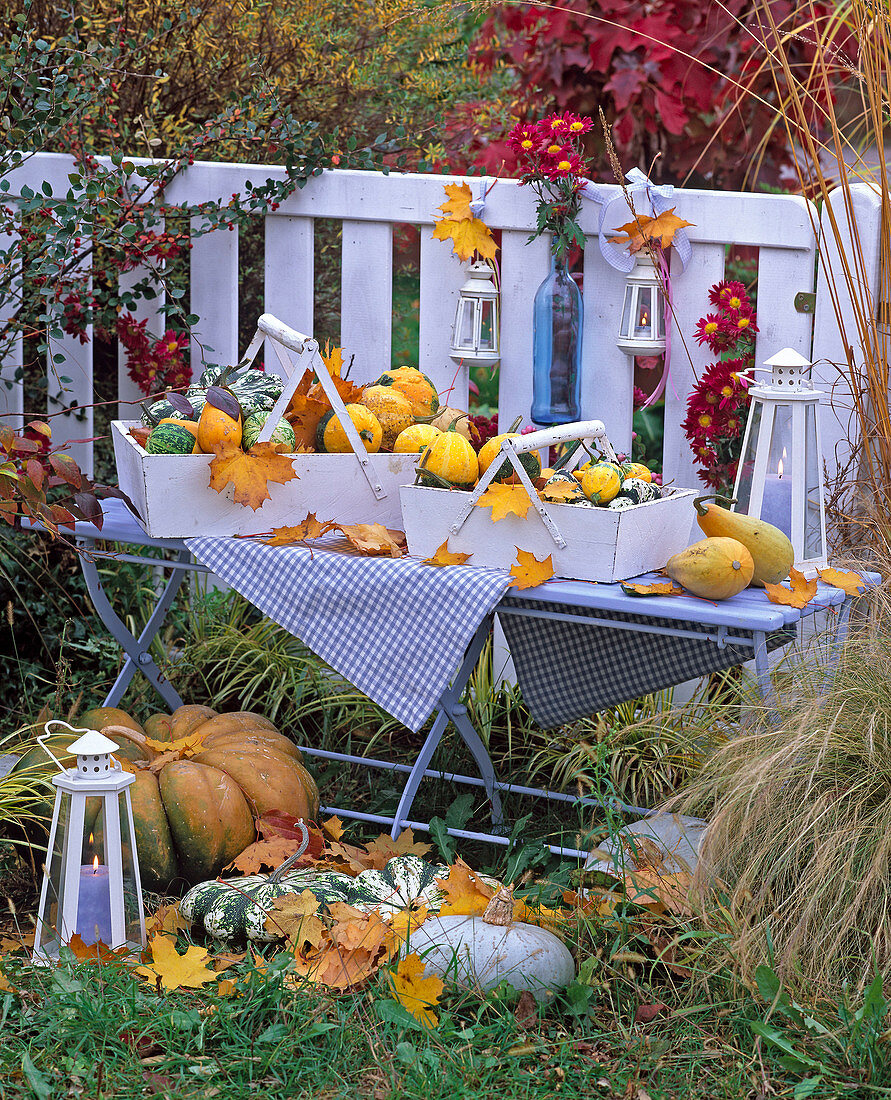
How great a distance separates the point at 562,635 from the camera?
3.04m

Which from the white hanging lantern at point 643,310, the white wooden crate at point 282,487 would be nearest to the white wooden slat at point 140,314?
the white wooden crate at point 282,487

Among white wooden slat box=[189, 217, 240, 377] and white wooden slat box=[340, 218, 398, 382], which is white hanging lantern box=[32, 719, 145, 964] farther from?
white wooden slat box=[189, 217, 240, 377]

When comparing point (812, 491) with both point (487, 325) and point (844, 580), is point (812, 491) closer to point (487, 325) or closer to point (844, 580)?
Result: point (844, 580)

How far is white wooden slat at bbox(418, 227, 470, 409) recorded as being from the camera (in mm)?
3781

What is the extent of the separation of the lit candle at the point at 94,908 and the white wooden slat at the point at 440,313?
1.83 m

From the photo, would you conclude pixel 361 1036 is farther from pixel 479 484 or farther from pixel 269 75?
pixel 269 75

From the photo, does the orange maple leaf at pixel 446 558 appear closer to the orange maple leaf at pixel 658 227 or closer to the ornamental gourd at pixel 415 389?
the ornamental gourd at pixel 415 389

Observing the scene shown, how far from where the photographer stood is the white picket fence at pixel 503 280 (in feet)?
11.0

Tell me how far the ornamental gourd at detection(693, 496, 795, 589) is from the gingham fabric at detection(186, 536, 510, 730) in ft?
1.58

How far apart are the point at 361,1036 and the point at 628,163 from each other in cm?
319

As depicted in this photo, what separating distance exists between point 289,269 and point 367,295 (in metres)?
0.30

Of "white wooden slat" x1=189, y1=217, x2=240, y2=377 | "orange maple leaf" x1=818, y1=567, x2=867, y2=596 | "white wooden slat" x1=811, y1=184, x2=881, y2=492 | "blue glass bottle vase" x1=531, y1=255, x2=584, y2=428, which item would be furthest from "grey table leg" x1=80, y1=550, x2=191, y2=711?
"white wooden slat" x1=811, y1=184, x2=881, y2=492

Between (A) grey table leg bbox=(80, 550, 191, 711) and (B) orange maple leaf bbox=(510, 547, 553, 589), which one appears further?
(A) grey table leg bbox=(80, 550, 191, 711)

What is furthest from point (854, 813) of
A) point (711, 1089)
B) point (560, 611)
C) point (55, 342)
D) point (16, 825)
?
point (55, 342)
